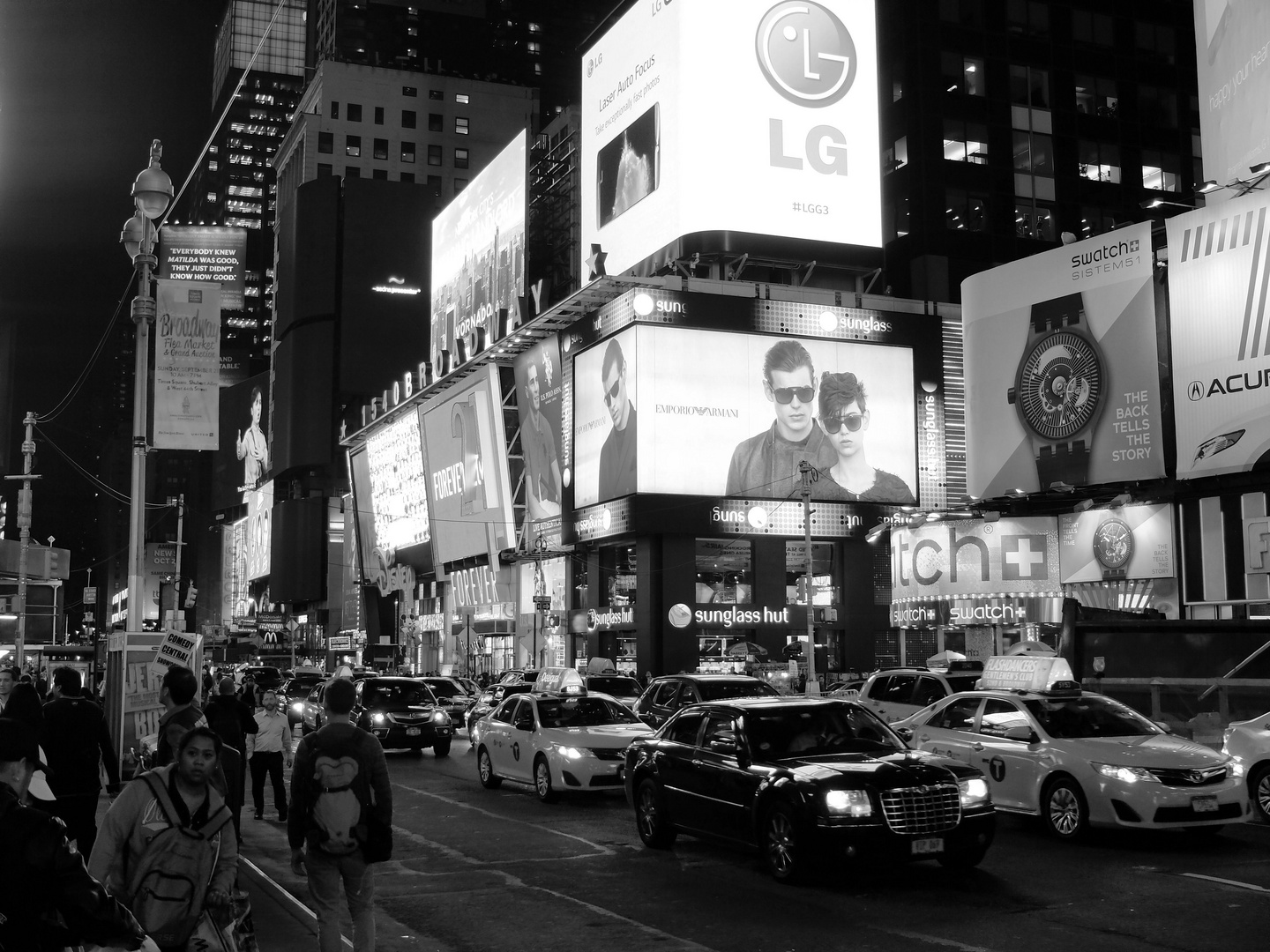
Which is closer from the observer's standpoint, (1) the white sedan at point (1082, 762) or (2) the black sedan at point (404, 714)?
(1) the white sedan at point (1082, 762)

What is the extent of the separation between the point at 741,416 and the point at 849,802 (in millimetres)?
42411

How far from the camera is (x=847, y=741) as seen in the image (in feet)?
40.2

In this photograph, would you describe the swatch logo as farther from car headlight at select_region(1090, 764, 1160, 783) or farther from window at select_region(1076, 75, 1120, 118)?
car headlight at select_region(1090, 764, 1160, 783)

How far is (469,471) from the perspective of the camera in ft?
220

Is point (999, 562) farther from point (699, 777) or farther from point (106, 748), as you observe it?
point (106, 748)

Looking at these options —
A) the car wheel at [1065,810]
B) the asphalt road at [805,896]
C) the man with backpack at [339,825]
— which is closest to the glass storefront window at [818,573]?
the asphalt road at [805,896]

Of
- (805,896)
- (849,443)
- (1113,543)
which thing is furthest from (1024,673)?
(849,443)

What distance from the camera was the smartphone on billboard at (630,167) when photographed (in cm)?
5488

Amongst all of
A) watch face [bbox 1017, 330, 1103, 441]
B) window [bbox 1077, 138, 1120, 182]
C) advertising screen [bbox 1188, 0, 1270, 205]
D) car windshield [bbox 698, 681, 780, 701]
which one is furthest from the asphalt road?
window [bbox 1077, 138, 1120, 182]

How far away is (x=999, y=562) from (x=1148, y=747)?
3038 cm

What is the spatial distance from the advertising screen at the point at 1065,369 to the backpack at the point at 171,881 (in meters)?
37.1

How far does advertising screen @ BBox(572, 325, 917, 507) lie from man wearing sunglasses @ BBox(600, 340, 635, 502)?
0.16 ft

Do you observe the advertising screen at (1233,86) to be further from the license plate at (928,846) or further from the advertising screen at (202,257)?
the license plate at (928,846)

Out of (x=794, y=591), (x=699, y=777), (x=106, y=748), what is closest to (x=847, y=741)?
(x=699, y=777)
